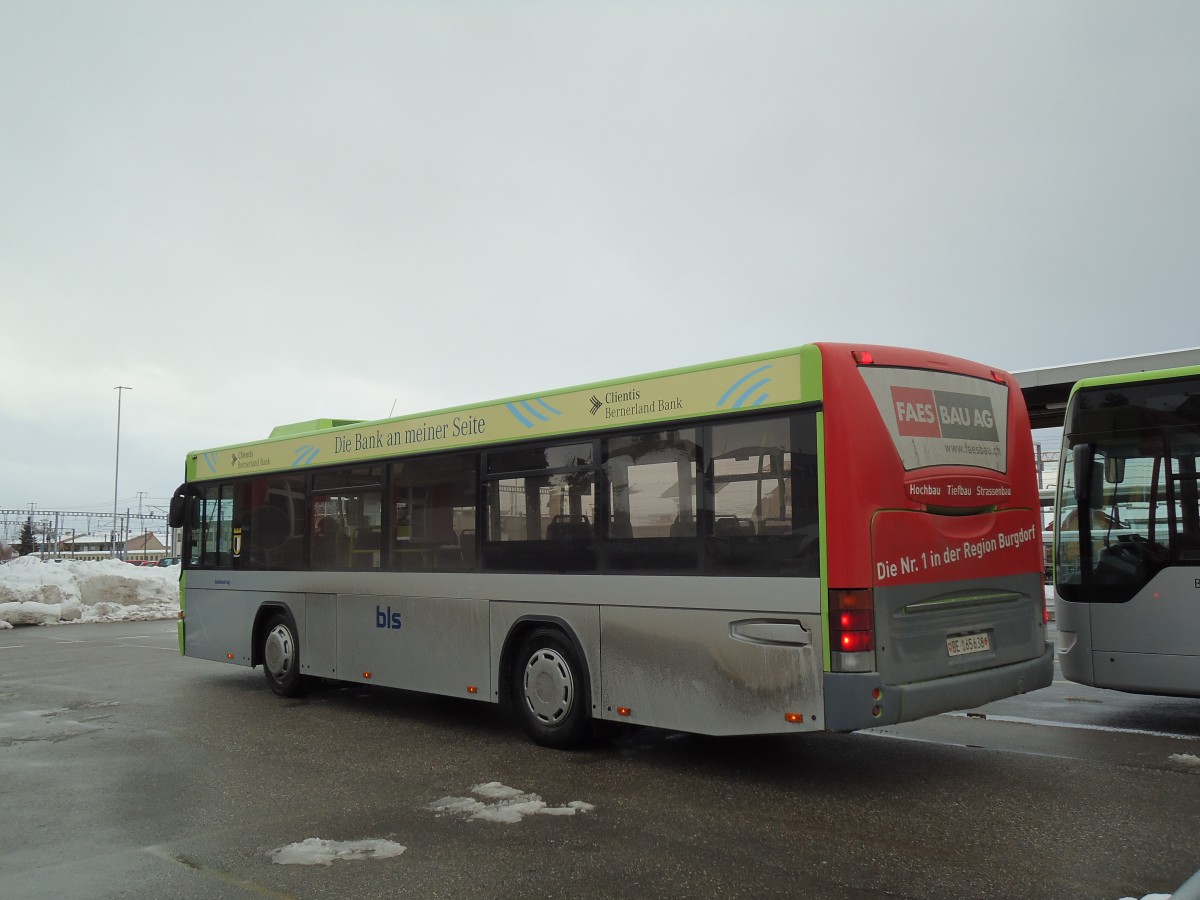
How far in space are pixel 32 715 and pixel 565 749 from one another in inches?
239

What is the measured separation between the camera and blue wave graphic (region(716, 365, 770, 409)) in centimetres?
650

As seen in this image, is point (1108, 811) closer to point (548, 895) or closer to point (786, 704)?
point (786, 704)

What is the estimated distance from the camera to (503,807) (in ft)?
19.9

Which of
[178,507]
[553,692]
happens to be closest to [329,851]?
[553,692]

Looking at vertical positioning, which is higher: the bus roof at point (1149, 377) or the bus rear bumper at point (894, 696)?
the bus roof at point (1149, 377)

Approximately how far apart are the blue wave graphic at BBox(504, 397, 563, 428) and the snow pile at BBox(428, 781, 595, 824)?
9.77 feet

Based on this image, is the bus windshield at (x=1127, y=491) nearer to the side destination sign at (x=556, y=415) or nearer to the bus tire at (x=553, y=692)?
the side destination sign at (x=556, y=415)

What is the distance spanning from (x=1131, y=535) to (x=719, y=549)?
429 centimetres

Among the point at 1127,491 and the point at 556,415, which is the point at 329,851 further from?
the point at 1127,491

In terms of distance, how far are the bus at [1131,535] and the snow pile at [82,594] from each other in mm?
21683

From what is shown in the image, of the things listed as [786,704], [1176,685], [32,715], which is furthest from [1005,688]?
[32,715]

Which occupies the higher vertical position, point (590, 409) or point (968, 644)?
point (590, 409)

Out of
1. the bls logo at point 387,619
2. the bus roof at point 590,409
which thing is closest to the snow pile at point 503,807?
the bus roof at point 590,409

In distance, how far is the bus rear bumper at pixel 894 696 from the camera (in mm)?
5855
